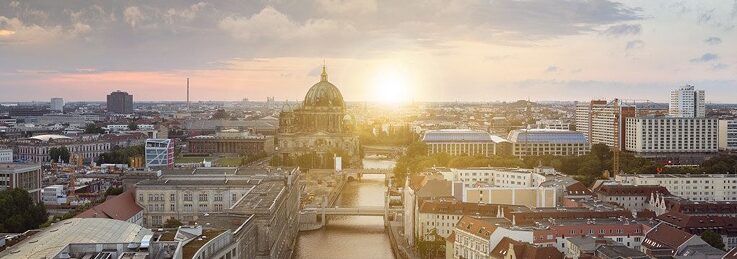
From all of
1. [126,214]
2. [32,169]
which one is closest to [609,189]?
[126,214]

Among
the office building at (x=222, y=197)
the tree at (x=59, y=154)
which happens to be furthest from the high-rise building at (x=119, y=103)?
the office building at (x=222, y=197)

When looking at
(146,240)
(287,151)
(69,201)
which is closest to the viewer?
(146,240)

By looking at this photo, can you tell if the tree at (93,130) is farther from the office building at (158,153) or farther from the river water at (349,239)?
the river water at (349,239)

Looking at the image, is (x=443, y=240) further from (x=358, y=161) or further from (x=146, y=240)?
(x=358, y=161)

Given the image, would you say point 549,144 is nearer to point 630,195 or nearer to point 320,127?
point 320,127

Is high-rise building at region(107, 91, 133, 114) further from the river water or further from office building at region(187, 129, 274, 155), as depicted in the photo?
the river water

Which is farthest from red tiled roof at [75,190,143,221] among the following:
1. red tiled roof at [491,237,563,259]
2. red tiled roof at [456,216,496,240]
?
red tiled roof at [491,237,563,259]

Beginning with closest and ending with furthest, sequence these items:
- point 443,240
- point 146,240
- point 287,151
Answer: point 146,240 < point 443,240 < point 287,151

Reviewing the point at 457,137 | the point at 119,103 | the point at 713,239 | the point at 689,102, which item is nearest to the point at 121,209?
the point at 713,239
